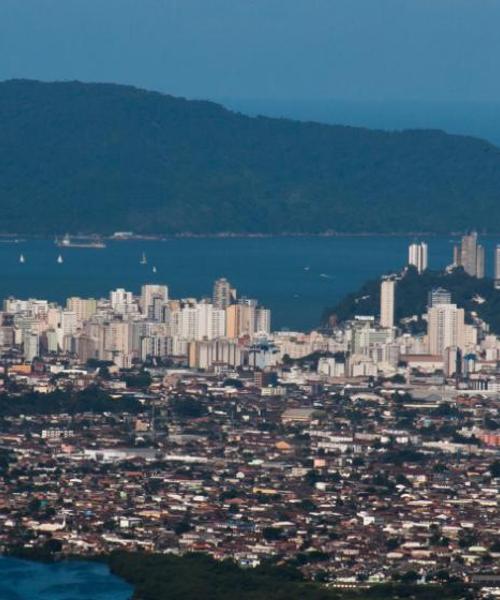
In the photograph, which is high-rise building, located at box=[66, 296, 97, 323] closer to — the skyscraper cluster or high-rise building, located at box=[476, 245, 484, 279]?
the skyscraper cluster

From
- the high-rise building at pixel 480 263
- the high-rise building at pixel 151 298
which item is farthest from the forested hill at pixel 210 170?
the high-rise building at pixel 151 298

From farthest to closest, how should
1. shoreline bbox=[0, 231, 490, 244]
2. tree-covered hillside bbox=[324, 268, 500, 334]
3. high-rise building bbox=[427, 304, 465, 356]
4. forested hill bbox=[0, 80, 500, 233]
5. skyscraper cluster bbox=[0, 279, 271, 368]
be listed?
1. forested hill bbox=[0, 80, 500, 233]
2. shoreline bbox=[0, 231, 490, 244]
3. tree-covered hillside bbox=[324, 268, 500, 334]
4. skyscraper cluster bbox=[0, 279, 271, 368]
5. high-rise building bbox=[427, 304, 465, 356]

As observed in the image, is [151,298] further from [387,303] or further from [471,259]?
[471,259]

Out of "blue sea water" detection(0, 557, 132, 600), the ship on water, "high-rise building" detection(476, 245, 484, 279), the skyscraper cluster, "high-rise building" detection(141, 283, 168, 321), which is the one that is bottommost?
"blue sea water" detection(0, 557, 132, 600)

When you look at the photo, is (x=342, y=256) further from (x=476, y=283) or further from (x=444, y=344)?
(x=444, y=344)

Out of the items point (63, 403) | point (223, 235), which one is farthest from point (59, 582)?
point (223, 235)

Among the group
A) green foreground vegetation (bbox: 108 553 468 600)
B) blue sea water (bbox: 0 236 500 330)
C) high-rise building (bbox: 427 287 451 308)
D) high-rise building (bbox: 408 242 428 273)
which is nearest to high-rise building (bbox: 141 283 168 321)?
blue sea water (bbox: 0 236 500 330)
